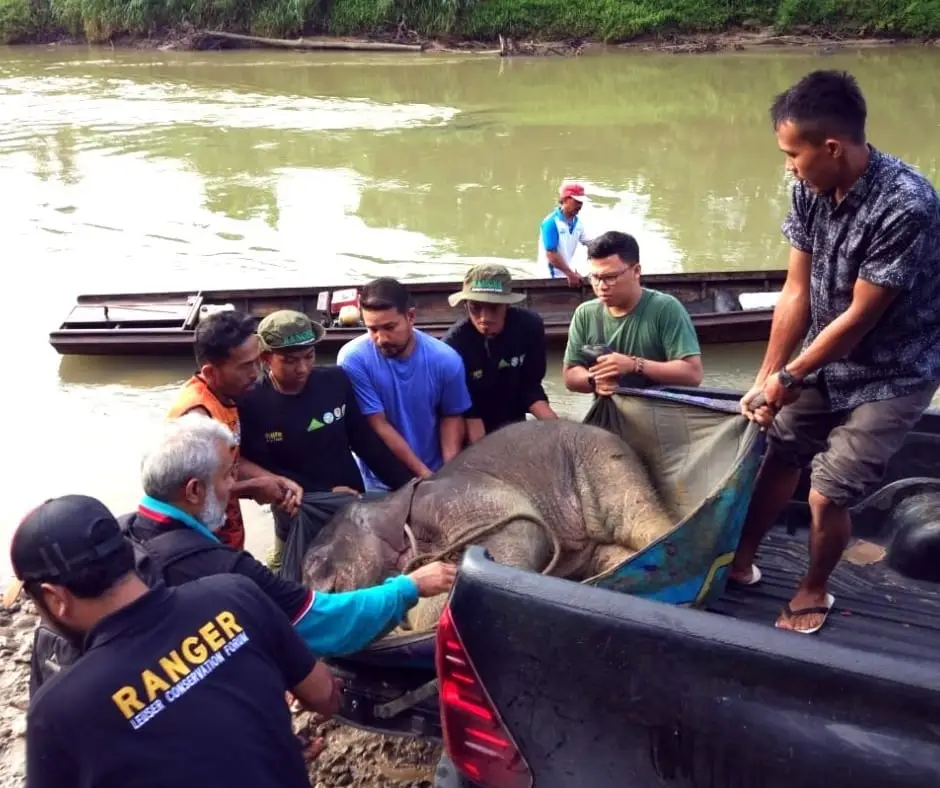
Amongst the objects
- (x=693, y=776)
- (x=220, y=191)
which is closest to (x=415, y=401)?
(x=693, y=776)

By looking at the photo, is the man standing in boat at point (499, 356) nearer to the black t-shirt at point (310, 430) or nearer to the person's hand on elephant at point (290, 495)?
the black t-shirt at point (310, 430)

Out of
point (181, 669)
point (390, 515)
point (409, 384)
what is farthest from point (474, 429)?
point (181, 669)

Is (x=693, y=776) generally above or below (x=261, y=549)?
above

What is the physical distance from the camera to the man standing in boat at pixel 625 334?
4547 millimetres

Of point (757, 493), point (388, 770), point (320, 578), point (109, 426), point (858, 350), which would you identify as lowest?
point (109, 426)

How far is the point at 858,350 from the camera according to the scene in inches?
137

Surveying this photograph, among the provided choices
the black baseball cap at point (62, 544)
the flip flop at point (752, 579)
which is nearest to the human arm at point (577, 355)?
the flip flop at point (752, 579)

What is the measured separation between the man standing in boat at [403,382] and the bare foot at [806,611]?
196cm

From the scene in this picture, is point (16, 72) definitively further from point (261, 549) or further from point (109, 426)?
point (261, 549)

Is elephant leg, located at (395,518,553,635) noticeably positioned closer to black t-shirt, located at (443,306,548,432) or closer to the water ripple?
black t-shirt, located at (443,306,548,432)

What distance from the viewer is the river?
10.1 metres

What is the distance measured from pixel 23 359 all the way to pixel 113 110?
17.2 m

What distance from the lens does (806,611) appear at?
11.7 ft

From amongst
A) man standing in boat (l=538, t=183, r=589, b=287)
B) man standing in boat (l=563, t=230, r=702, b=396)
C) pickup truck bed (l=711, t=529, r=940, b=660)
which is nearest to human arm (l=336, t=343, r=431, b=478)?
man standing in boat (l=563, t=230, r=702, b=396)
